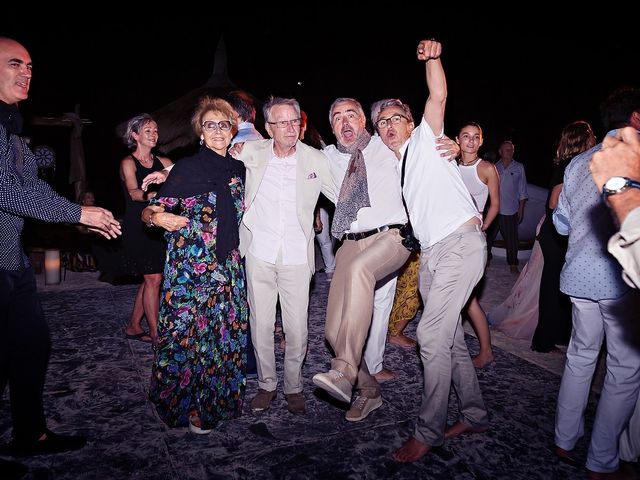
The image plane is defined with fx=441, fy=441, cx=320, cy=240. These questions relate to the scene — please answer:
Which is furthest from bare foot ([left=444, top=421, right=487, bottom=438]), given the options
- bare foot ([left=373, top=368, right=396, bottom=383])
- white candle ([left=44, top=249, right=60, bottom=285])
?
white candle ([left=44, top=249, right=60, bottom=285])

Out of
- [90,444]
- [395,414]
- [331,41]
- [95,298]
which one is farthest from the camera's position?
[331,41]

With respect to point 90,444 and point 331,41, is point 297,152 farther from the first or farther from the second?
point 331,41

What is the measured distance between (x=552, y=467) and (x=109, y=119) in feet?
44.3

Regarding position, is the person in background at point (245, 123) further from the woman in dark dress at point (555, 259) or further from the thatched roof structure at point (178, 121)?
the thatched roof structure at point (178, 121)

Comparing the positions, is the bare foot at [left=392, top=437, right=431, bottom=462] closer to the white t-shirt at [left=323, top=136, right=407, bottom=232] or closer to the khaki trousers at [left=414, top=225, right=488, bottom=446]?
the khaki trousers at [left=414, top=225, right=488, bottom=446]

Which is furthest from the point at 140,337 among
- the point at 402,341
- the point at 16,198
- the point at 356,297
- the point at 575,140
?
the point at 575,140

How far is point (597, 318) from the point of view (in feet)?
8.21

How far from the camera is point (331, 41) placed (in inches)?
498

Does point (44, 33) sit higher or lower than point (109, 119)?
higher

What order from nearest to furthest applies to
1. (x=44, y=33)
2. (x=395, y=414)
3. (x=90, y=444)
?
(x=90, y=444) < (x=395, y=414) < (x=44, y=33)

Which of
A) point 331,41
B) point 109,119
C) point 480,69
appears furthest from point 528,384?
point 109,119

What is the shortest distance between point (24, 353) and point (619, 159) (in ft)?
9.62

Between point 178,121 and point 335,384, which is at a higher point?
point 178,121

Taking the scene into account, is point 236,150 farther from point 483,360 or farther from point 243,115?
point 483,360
